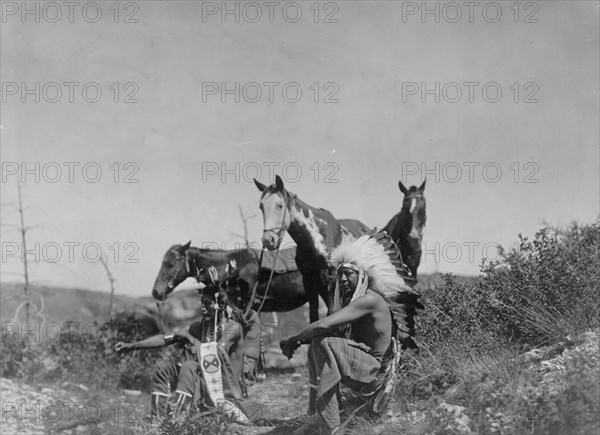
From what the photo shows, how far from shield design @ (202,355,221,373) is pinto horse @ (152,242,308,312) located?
330cm

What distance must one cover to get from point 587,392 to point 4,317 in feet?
58.2

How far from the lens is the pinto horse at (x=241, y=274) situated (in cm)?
1173

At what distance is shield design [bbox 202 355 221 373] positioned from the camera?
7888 mm

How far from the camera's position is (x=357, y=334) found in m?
6.50

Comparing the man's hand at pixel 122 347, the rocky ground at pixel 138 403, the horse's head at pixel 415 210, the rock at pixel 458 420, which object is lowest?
the rocky ground at pixel 138 403

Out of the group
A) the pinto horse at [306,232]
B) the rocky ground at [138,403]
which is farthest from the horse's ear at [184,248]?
the pinto horse at [306,232]

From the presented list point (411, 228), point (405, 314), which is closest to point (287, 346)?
point (405, 314)

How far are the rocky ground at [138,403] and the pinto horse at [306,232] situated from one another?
155 cm

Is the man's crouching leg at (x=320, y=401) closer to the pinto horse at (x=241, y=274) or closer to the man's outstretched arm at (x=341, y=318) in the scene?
the man's outstretched arm at (x=341, y=318)

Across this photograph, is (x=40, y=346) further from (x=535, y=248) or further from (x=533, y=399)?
(x=533, y=399)

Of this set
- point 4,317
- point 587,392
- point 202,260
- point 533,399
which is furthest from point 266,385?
point 4,317

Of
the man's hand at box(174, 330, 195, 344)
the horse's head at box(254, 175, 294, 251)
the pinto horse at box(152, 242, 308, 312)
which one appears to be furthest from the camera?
the pinto horse at box(152, 242, 308, 312)

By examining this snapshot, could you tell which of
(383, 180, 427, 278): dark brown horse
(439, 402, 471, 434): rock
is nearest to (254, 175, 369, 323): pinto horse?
(383, 180, 427, 278): dark brown horse

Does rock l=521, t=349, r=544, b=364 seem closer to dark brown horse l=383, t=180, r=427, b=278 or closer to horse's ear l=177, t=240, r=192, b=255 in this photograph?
dark brown horse l=383, t=180, r=427, b=278
